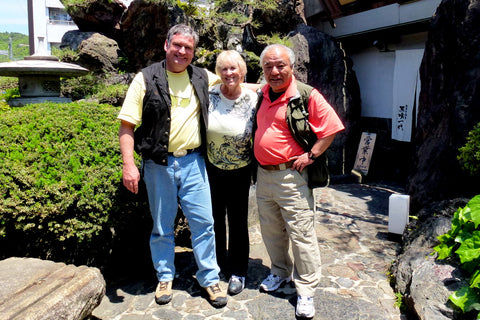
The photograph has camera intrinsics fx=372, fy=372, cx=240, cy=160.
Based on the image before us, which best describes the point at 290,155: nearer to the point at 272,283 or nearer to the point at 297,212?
the point at 297,212

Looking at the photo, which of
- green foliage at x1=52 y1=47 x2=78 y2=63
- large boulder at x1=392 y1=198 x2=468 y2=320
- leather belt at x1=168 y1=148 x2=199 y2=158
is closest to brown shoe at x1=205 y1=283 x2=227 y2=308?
leather belt at x1=168 y1=148 x2=199 y2=158

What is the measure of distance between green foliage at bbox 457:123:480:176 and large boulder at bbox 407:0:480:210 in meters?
0.29

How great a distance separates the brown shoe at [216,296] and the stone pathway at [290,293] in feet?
0.18

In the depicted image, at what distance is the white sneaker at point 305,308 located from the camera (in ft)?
11.4

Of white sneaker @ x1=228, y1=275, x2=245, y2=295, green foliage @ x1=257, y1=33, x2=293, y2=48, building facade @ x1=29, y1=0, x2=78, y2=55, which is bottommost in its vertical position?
white sneaker @ x1=228, y1=275, x2=245, y2=295

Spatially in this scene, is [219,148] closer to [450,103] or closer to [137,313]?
[137,313]

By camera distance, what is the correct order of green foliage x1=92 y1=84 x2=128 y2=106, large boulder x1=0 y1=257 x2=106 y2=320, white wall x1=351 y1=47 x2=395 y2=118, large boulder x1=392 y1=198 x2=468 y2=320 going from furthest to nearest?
white wall x1=351 y1=47 x2=395 y2=118, green foliage x1=92 y1=84 x2=128 y2=106, large boulder x1=392 y1=198 x2=468 y2=320, large boulder x1=0 y1=257 x2=106 y2=320

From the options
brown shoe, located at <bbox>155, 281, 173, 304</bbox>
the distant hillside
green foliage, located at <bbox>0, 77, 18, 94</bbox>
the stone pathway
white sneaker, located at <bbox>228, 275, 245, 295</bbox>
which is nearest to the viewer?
the stone pathway

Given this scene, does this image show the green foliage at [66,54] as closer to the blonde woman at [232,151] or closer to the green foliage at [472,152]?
the blonde woman at [232,151]

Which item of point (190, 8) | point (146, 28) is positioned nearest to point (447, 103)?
point (190, 8)

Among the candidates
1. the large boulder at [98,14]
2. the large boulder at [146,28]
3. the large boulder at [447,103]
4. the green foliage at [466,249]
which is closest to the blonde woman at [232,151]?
the green foliage at [466,249]

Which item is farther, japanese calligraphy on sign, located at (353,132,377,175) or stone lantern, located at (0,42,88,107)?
japanese calligraphy on sign, located at (353,132,377,175)

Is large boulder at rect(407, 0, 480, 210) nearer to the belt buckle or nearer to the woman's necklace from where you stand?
the woman's necklace

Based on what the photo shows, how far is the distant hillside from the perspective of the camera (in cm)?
4469
